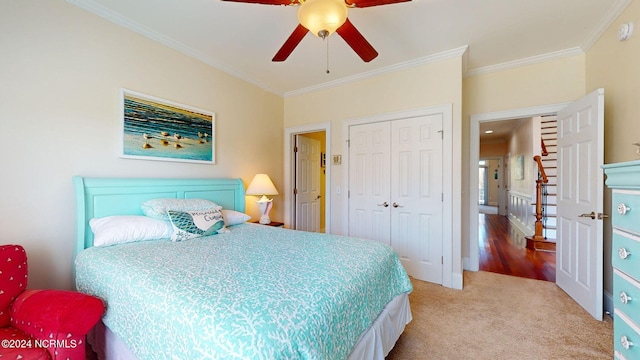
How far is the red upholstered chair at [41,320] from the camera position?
108cm

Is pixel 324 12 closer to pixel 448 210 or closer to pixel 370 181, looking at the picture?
pixel 370 181

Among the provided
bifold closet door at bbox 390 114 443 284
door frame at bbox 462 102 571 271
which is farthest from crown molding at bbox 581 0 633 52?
bifold closet door at bbox 390 114 443 284

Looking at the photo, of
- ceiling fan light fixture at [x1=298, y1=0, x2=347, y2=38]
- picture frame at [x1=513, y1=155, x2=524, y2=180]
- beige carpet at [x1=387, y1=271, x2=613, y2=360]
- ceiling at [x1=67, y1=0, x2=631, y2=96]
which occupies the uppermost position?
ceiling at [x1=67, y1=0, x2=631, y2=96]

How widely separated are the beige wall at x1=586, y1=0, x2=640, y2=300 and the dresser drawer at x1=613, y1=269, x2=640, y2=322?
4.44ft

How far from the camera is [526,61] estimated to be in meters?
2.90

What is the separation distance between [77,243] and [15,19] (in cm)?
164

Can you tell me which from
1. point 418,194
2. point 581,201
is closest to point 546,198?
point 581,201

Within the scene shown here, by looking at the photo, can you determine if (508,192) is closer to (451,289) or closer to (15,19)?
(451,289)

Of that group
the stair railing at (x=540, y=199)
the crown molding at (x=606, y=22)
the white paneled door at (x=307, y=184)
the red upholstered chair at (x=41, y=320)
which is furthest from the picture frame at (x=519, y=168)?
the red upholstered chair at (x=41, y=320)

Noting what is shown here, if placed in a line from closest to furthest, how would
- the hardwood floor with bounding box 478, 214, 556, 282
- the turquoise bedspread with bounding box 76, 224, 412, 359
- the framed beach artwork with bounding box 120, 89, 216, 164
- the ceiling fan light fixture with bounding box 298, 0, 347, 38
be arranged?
the turquoise bedspread with bounding box 76, 224, 412, 359, the ceiling fan light fixture with bounding box 298, 0, 347, 38, the framed beach artwork with bounding box 120, 89, 216, 164, the hardwood floor with bounding box 478, 214, 556, 282

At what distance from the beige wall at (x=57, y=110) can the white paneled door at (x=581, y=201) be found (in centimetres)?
397

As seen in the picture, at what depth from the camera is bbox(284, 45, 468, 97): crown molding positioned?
2.71 meters

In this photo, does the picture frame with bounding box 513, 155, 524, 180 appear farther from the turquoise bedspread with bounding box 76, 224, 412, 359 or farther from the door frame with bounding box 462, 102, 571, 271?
the turquoise bedspread with bounding box 76, 224, 412, 359

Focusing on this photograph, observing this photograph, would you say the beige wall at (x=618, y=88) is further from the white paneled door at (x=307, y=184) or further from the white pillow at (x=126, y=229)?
the white pillow at (x=126, y=229)
